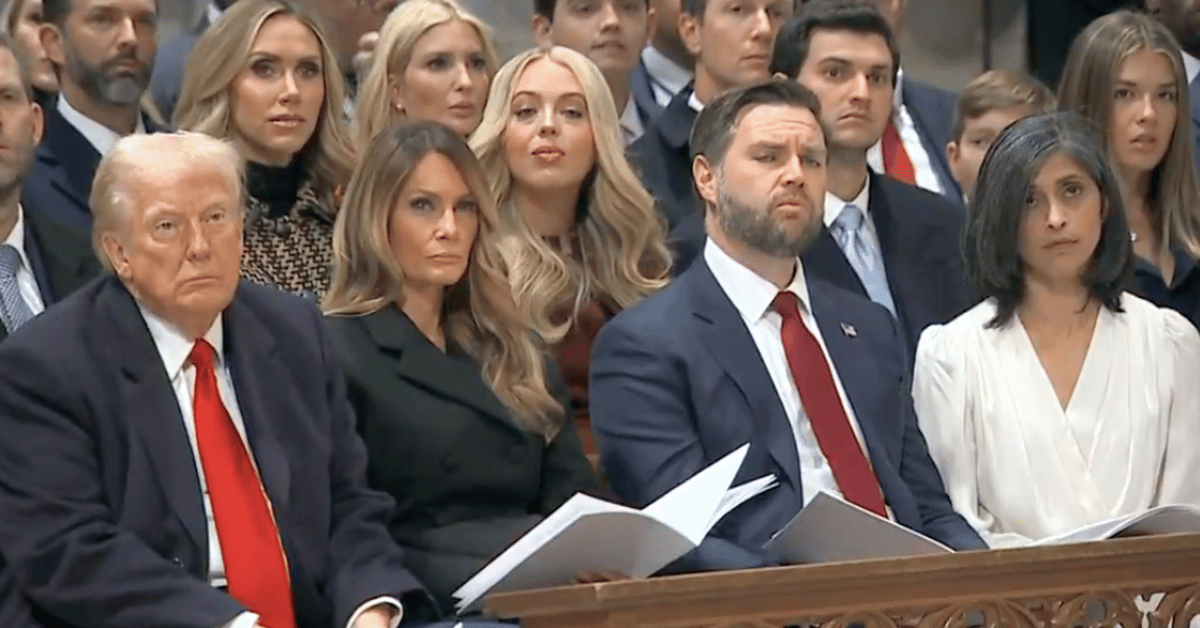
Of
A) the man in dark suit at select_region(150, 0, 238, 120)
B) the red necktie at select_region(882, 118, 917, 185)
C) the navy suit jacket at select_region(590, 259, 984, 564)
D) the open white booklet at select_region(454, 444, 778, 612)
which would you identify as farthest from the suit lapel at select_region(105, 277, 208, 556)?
the red necktie at select_region(882, 118, 917, 185)

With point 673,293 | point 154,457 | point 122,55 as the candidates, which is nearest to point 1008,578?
point 673,293

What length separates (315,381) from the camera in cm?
391

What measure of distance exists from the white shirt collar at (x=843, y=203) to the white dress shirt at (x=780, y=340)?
2.09ft

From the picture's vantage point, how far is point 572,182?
4969 mm

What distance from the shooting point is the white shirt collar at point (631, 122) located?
5.74m

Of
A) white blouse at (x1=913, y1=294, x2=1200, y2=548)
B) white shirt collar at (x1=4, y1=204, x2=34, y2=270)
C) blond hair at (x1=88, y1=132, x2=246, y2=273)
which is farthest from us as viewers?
white blouse at (x1=913, y1=294, x2=1200, y2=548)

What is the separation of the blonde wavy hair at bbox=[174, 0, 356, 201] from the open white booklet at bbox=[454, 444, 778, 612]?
1326 millimetres

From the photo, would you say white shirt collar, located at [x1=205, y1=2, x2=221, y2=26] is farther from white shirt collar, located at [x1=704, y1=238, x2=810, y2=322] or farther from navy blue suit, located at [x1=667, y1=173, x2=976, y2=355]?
white shirt collar, located at [x1=704, y1=238, x2=810, y2=322]

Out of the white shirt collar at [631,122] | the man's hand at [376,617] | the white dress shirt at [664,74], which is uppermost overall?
the white dress shirt at [664,74]

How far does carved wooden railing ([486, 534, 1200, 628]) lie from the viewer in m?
3.46

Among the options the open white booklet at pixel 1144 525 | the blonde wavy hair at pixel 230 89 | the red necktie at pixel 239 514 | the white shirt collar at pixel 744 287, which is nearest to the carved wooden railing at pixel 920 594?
the open white booklet at pixel 1144 525

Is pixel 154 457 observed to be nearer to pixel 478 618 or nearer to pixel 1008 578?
pixel 478 618

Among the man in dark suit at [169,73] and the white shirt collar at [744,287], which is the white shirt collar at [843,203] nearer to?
the white shirt collar at [744,287]

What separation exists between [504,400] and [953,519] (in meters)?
0.88
